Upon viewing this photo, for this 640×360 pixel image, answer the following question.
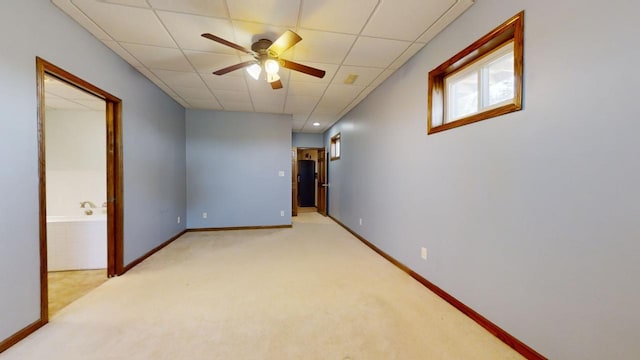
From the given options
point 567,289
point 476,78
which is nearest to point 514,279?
point 567,289

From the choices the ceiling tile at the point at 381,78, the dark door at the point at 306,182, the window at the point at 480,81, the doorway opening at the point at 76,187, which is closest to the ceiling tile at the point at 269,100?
the ceiling tile at the point at 381,78

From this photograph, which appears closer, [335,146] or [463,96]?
[463,96]

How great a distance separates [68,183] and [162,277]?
265cm

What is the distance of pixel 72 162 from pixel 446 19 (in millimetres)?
5505

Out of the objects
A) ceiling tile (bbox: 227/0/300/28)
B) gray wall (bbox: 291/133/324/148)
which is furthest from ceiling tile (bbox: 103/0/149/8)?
gray wall (bbox: 291/133/324/148)

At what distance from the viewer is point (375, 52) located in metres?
2.71

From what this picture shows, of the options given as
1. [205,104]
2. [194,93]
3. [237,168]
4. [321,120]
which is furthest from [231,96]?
[321,120]

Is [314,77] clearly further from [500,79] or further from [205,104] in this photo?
[205,104]

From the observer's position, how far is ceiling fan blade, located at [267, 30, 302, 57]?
197cm

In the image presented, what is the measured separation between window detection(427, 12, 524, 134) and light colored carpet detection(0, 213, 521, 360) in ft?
5.53

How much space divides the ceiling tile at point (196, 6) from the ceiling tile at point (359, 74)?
155 centimetres

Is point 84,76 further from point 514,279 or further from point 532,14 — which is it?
point 514,279

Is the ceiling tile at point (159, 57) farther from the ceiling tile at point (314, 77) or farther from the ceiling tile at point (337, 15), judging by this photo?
the ceiling tile at point (337, 15)

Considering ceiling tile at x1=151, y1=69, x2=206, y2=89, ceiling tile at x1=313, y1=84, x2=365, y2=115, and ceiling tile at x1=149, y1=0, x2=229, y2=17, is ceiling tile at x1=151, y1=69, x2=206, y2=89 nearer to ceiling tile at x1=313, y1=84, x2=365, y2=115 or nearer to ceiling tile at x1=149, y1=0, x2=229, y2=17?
ceiling tile at x1=149, y1=0, x2=229, y2=17
